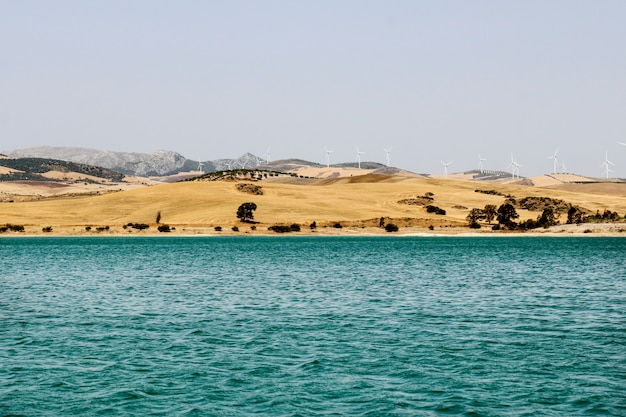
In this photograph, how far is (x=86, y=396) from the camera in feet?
101

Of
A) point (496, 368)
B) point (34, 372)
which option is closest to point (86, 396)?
point (34, 372)

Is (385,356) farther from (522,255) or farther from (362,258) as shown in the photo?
(522,255)

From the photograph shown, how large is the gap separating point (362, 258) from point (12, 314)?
75.6 m

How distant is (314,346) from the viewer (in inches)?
1620

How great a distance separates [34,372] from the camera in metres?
35.0

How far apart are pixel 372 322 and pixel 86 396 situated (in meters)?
23.1

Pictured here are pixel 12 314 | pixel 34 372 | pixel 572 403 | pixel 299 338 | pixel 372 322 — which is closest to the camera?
pixel 572 403

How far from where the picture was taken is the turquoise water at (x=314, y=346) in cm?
2988

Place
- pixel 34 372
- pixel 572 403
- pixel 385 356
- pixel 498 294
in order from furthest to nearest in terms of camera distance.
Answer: pixel 498 294 < pixel 385 356 < pixel 34 372 < pixel 572 403

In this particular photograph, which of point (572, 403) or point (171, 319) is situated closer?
point (572, 403)

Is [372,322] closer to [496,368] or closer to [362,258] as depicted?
[496,368]

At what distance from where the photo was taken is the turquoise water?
29.9 metres

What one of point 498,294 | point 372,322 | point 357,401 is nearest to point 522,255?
point 498,294

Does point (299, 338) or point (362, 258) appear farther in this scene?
point (362, 258)
